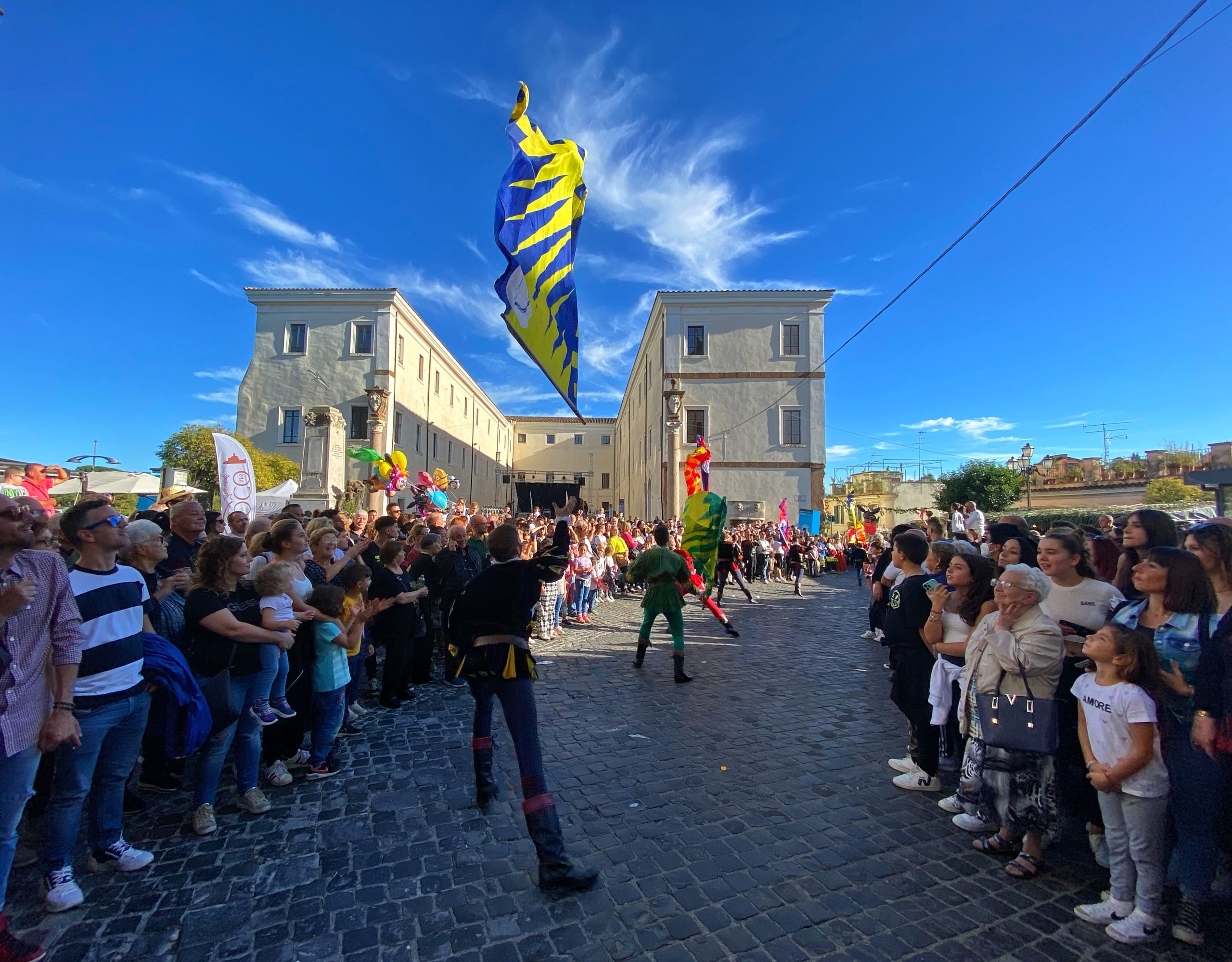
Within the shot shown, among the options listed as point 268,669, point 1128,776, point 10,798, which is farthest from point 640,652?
point 10,798

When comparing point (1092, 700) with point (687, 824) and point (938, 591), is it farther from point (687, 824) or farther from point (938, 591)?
point (687, 824)

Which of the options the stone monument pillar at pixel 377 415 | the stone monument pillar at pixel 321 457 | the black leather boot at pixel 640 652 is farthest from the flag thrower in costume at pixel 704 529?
the stone monument pillar at pixel 377 415

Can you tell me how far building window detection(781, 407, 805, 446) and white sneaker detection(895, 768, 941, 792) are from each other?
83.0ft

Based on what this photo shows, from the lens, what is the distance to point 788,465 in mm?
28078

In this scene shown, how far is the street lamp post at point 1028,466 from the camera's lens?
24250 millimetres

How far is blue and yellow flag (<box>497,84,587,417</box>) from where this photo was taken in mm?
4156

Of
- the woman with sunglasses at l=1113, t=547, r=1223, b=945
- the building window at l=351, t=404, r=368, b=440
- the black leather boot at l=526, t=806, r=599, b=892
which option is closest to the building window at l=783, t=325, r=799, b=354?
the building window at l=351, t=404, r=368, b=440

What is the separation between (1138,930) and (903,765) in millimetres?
1833

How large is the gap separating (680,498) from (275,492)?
1706cm

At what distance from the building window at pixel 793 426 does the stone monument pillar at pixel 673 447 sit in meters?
5.10

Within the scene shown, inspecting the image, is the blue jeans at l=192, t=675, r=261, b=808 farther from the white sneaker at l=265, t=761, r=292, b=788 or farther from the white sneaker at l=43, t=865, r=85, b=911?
the white sneaker at l=43, t=865, r=85, b=911

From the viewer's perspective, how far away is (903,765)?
4367 mm

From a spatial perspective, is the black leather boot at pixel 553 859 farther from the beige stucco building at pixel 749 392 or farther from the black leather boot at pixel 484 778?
the beige stucco building at pixel 749 392

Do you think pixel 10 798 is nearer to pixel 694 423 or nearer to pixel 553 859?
pixel 553 859
